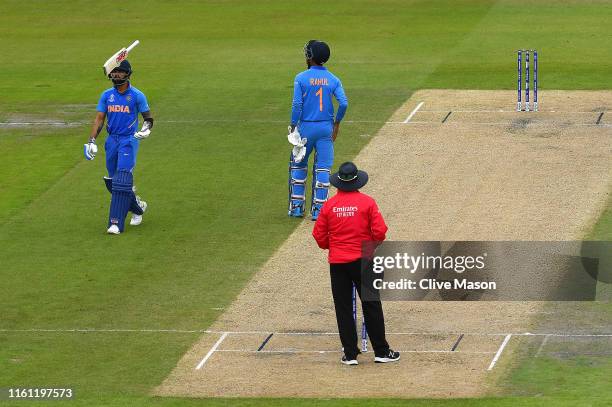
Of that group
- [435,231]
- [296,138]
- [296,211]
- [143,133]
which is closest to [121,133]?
[143,133]

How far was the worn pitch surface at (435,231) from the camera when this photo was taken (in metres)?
14.6

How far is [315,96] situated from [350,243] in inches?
232

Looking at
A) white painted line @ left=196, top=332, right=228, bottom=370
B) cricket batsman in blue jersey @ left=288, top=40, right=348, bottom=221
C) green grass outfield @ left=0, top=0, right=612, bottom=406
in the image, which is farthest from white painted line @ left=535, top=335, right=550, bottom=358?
cricket batsman in blue jersey @ left=288, top=40, right=348, bottom=221

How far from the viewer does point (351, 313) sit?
1488 centimetres

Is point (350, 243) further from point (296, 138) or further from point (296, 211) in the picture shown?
point (296, 211)

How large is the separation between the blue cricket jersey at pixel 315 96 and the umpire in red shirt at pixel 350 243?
5.45 meters

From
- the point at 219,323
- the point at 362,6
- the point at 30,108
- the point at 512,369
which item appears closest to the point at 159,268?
the point at 219,323

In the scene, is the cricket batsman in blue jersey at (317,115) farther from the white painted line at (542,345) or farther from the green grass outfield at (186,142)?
the white painted line at (542,345)

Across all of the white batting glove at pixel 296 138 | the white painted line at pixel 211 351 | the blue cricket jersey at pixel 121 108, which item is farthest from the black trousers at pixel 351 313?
the blue cricket jersey at pixel 121 108

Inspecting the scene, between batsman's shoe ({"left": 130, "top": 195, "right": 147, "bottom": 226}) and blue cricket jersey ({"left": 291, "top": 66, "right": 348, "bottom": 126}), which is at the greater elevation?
blue cricket jersey ({"left": 291, "top": 66, "right": 348, "bottom": 126})

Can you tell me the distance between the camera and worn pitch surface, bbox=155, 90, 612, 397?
14.6m

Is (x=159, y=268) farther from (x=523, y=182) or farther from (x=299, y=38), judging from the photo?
(x=299, y=38)

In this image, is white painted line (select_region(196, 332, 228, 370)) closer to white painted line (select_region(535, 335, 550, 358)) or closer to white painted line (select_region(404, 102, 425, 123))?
white painted line (select_region(535, 335, 550, 358))

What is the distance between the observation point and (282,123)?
27.0 meters
